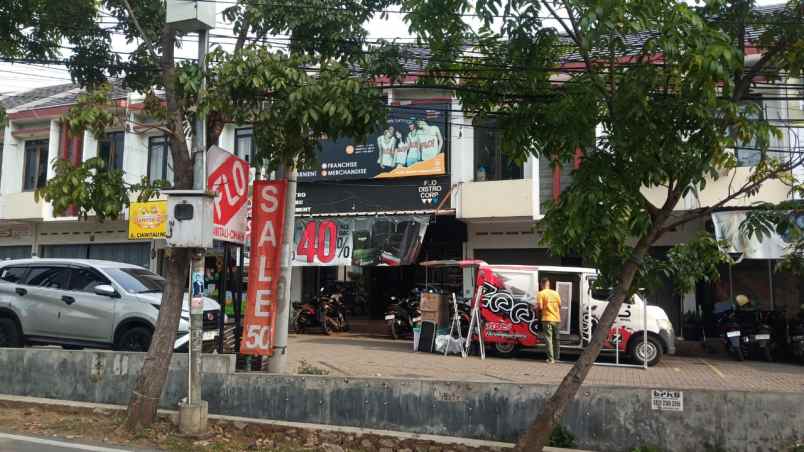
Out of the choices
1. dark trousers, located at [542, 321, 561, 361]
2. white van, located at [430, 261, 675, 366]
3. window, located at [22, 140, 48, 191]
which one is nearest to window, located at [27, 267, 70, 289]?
white van, located at [430, 261, 675, 366]

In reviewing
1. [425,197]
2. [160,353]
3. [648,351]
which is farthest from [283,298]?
[425,197]

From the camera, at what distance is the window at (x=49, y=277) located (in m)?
12.2

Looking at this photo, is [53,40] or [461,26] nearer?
[461,26]

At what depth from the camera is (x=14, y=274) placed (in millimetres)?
12703

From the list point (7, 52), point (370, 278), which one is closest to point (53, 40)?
point (7, 52)

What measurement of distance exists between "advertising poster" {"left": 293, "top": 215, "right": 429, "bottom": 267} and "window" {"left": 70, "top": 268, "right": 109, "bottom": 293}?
717 centimetres

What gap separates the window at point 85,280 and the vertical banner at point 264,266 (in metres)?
4.10

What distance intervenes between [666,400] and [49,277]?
11038 millimetres

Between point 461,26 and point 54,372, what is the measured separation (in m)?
7.48

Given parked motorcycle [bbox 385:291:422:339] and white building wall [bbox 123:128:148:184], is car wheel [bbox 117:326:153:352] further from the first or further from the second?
white building wall [bbox 123:128:148:184]

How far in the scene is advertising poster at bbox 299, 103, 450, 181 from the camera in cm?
1852

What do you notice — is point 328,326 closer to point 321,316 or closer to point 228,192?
point 321,316

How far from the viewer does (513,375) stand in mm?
12125

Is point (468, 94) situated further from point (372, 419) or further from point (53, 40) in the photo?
point (53, 40)
